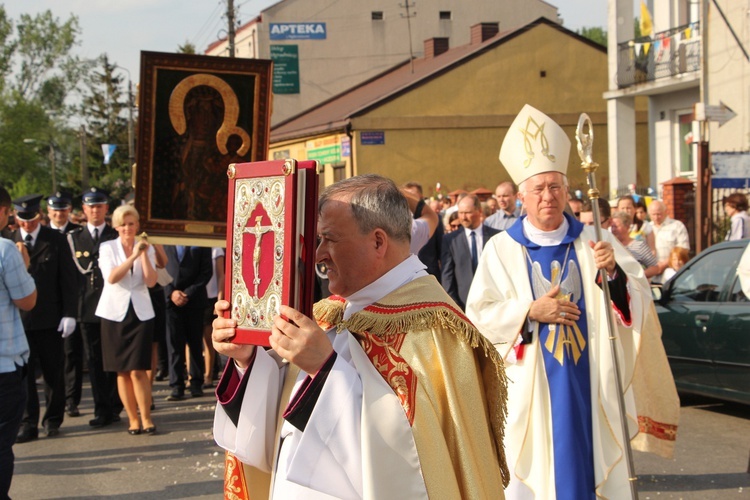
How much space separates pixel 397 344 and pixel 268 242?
472 millimetres

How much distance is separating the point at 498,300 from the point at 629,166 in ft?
72.4

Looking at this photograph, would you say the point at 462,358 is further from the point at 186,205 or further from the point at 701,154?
the point at 701,154

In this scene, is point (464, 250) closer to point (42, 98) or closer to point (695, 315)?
point (695, 315)

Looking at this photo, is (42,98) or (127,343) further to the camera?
(42,98)

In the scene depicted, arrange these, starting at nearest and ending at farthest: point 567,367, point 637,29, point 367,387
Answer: point 367,387, point 567,367, point 637,29

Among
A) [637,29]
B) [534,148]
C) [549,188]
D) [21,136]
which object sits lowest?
[549,188]

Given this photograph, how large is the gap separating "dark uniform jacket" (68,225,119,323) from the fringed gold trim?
7.16m

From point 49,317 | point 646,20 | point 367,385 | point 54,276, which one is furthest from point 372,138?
point 367,385

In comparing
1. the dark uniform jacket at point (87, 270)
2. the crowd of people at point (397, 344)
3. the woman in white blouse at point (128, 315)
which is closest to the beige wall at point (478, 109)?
the crowd of people at point (397, 344)

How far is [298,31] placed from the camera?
4162 cm

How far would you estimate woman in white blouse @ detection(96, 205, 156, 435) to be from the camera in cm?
Result: 898

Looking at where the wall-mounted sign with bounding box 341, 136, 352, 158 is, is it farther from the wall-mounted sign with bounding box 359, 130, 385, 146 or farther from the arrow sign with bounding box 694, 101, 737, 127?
the arrow sign with bounding box 694, 101, 737, 127

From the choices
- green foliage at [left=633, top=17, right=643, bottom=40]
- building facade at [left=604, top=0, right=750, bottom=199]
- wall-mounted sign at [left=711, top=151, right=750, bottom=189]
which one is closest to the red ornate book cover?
wall-mounted sign at [left=711, top=151, right=750, bottom=189]

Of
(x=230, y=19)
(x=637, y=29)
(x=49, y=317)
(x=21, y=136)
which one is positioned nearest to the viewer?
(x=49, y=317)
